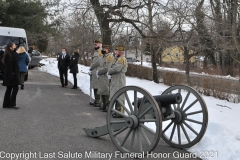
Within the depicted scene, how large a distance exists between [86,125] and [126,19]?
1002cm

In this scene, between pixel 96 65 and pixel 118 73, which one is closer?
pixel 118 73

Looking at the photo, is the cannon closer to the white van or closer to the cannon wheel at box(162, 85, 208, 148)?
the cannon wheel at box(162, 85, 208, 148)

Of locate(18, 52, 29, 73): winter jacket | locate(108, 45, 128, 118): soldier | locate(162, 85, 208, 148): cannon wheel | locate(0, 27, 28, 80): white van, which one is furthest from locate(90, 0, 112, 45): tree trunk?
locate(162, 85, 208, 148): cannon wheel

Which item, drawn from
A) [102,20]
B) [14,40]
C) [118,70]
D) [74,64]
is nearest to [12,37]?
[14,40]

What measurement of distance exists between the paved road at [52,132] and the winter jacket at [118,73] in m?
0.83

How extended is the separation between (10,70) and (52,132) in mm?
2852

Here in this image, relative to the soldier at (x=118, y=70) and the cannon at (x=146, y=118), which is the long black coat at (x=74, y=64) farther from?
the cannon at (x=146, y=118)

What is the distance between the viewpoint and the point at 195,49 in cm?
1695

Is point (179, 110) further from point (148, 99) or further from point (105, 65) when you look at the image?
point (105, 65)

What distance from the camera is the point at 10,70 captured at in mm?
8508

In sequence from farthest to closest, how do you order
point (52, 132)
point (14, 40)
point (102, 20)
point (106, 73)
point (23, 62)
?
point (14, 40) < point (102, 20) < point (23, 62) < point (106, 73) < point (52, 132)

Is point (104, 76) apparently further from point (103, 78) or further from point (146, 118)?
point (146, 118)

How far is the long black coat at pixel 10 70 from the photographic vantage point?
8508mm

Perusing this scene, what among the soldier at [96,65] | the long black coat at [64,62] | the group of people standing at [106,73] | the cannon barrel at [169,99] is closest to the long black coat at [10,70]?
the group of people standing at [106,73]
